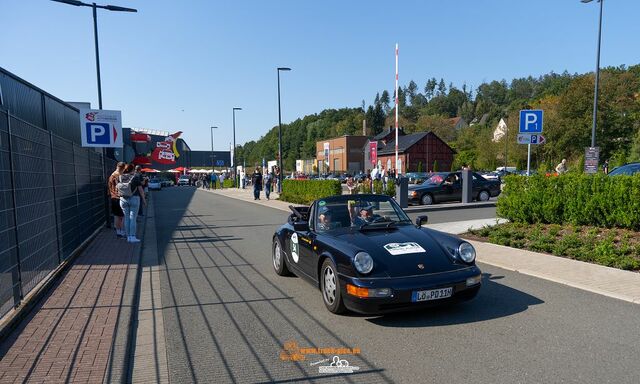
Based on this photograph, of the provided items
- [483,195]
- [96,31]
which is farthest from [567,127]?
[96,31]

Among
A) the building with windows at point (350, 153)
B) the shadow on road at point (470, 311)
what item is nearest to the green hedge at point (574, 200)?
the shadow on road at point (470, 311)

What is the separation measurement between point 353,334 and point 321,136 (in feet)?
511

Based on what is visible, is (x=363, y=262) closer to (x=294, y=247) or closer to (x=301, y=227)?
(x=301, y=227)

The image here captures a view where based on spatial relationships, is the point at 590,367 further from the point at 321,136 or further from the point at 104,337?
the point at 321,136

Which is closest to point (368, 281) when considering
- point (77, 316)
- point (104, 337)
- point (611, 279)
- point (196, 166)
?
point (104, 337)

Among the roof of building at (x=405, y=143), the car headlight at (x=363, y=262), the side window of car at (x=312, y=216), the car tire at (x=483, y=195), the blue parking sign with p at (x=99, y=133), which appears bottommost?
the car tire at (x=483, y=195)

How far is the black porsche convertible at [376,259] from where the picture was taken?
4.34 meters

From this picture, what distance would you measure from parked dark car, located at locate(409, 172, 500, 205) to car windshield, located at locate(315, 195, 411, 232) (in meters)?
12.3

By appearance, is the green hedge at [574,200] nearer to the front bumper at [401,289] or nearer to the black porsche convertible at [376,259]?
the black porsche convertible at [376,259]

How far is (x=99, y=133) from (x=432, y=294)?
1036 cm

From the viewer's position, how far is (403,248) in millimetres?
4797

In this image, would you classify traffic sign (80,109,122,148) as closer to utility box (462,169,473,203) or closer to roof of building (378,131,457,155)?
utility box (462,169,473,203)

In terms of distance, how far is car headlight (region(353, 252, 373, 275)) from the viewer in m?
4.42

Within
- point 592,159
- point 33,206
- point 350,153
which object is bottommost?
point 33,206
